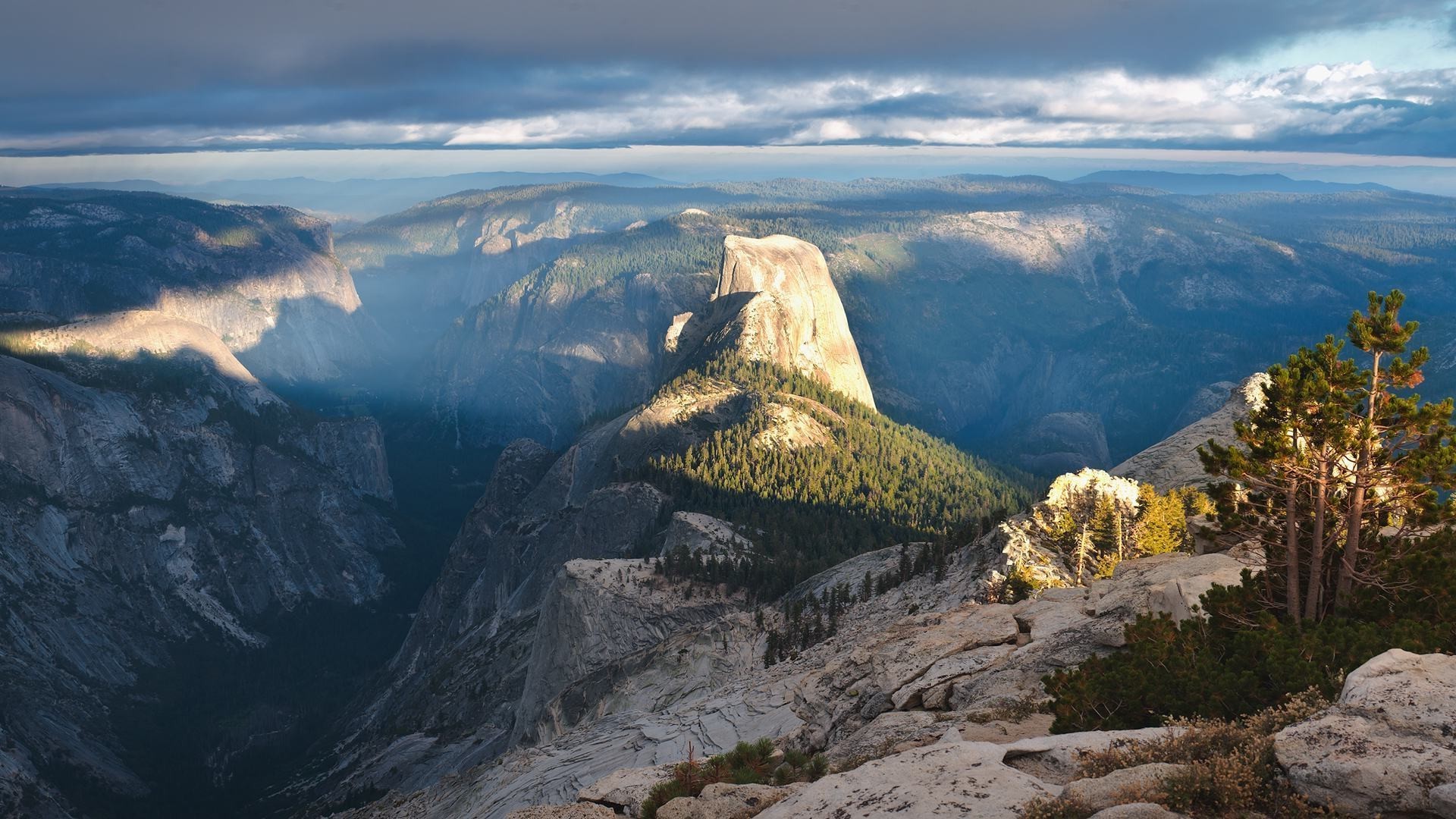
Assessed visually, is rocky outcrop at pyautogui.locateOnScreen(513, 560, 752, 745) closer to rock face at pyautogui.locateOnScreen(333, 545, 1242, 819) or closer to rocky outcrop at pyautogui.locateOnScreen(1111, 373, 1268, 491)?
rock face at pyautogui.locateOnScreen(333, 545, 1242, 819)

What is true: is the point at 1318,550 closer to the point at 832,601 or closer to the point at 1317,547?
the point at 1317,547

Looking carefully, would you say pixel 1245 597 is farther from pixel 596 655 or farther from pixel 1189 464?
pixel 596 655

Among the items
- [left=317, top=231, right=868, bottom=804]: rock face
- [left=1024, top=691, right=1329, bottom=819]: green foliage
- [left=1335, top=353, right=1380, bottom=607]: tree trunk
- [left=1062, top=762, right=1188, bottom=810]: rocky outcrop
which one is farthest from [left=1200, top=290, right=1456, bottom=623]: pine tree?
[left=317, top=231, right=868, bottom=804]: rock face

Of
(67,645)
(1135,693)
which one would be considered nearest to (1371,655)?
(1135,693)

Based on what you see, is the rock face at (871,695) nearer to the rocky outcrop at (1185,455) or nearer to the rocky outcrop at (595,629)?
the rocky outcrop at (595,629)

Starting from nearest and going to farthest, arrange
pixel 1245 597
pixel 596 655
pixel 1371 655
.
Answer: pixel 1371 655 → pixel 1245 597 → pixel 596 655

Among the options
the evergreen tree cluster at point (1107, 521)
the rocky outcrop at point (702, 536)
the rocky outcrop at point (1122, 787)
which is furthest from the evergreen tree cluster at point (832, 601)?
the rocky outcrop at point (1122, 787)
